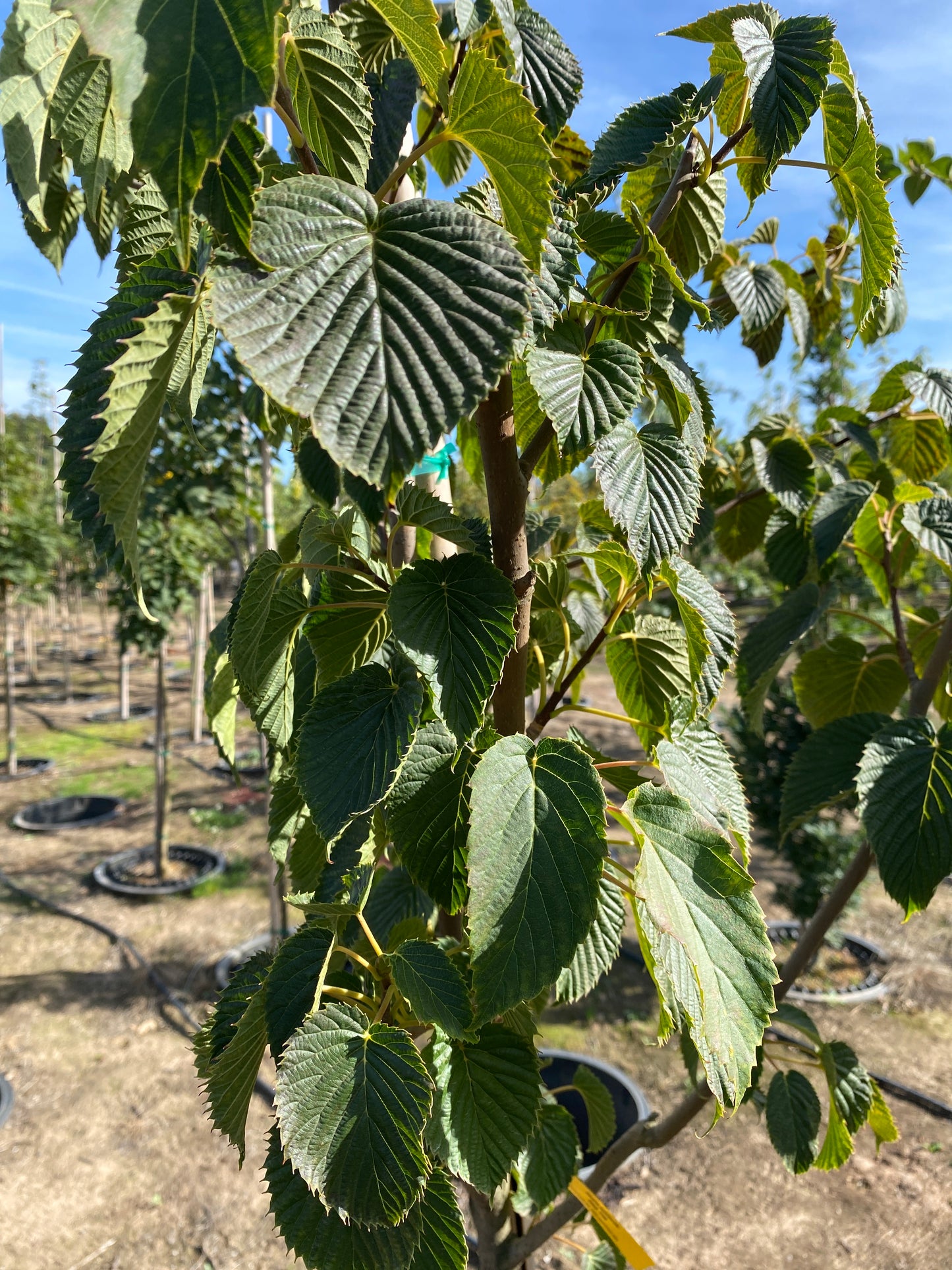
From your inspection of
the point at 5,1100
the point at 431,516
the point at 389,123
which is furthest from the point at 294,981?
the point at 5,1100

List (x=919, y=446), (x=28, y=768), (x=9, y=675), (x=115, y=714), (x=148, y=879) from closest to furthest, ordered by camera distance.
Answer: (x=919, y=446), (x=148, y=879), (x=9, y=675), (x=28, y=768), (x=115, y=714)

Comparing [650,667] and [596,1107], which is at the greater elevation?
[650,667]

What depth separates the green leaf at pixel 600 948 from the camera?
2.57ft

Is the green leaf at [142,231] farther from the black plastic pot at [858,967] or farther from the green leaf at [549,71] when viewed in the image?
the black plastic pot at [858,967]

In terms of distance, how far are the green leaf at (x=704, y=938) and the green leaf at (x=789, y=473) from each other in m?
0.69

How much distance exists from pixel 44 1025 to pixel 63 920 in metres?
1.01

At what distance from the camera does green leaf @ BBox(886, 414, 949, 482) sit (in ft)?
4.65

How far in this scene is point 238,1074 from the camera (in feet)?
2.31

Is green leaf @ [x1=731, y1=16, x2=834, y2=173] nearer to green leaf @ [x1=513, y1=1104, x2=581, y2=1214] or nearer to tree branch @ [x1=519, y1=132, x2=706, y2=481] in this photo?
tree branch @ [x1=519, y1=132, x2=706, y2=481]

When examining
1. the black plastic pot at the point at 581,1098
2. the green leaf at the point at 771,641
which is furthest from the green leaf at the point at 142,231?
the black plastic pot at the point at 581,1098

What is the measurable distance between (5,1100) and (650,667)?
320cm

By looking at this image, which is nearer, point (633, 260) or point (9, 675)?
point (633, 260)

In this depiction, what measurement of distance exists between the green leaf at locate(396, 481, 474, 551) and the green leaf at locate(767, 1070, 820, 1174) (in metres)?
0.96

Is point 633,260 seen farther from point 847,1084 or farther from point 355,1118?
point 847,1084
